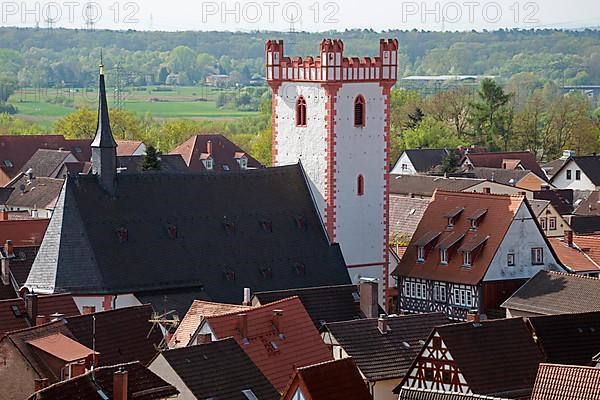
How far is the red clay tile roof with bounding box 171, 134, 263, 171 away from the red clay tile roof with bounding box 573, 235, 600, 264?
158 feet

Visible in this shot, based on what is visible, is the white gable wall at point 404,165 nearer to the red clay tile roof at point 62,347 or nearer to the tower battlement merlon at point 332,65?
the tower battlement merlon at point 332,65

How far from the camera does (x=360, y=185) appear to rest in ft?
245

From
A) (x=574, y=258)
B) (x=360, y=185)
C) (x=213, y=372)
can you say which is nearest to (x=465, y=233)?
(x=360, y=185)

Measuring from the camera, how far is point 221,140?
13900 centimetres

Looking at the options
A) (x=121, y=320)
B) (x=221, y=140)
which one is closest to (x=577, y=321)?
(x=121, y=320)

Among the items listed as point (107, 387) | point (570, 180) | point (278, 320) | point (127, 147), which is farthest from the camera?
point (570, 180)

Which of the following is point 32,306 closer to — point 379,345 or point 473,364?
point 379,345

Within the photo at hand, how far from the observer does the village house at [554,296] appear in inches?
2753

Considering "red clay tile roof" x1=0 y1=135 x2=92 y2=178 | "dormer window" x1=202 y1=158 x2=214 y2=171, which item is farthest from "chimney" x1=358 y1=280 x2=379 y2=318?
"dormer window" x1=202 y1=158 x2=214 y2=171

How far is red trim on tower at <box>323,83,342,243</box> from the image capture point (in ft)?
241

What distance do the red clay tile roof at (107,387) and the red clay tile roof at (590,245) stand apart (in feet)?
139

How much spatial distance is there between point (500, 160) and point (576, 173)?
764 cm

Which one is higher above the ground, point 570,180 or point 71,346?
point 71,346

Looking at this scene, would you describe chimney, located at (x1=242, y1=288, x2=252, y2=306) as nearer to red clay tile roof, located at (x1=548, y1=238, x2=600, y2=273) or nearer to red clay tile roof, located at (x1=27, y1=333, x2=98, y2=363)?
red clay tile roof, located at (x1=27, y1=333, x2=98, y2=363)
